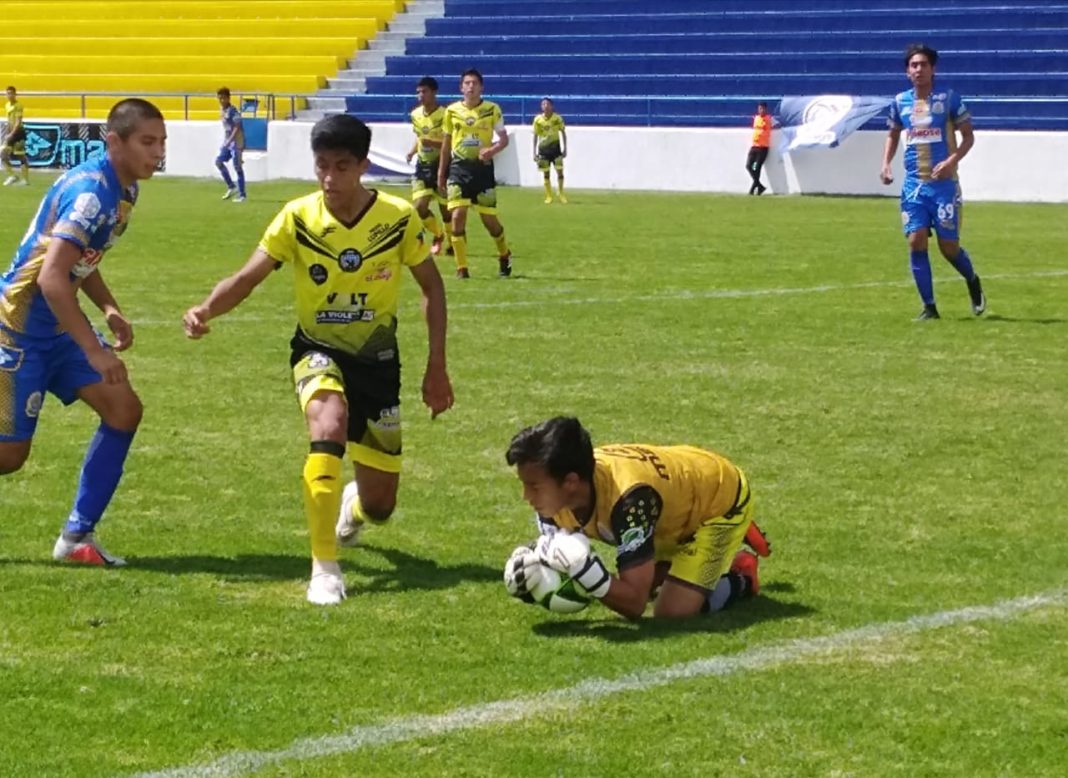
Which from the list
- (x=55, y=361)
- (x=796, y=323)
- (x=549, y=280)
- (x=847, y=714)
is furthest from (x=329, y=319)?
(x=549, y=280)

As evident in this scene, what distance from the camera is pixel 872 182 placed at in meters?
34.5

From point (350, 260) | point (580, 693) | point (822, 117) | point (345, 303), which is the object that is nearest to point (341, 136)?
point (350, 260)

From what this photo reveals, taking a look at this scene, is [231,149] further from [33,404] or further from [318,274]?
[318,274]

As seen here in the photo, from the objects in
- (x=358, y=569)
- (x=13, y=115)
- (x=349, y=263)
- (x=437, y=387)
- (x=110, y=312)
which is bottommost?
(x=358, y=569)

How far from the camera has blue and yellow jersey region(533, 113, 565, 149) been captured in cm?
3434

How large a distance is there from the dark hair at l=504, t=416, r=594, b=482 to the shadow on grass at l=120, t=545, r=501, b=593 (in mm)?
929

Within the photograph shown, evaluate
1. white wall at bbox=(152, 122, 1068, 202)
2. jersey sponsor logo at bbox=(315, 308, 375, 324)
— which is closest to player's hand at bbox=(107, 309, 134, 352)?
jersey sponsor logo at bbox=(315, 308, 375, 324)

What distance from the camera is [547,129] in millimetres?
34625

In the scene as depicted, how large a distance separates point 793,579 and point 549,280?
11.2 meters

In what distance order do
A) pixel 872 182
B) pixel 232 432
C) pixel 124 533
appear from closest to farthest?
pixel 124 533
pixel 232 432
pixel 872 182

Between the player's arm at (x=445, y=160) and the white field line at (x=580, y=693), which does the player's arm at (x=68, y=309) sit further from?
the player's arm at (x=445, y=160)

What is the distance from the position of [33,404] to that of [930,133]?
918 centimetres

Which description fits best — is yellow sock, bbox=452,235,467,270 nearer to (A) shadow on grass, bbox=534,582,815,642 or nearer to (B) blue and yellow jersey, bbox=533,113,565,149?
(A) shadow on grass, bbox=534,582,815,642

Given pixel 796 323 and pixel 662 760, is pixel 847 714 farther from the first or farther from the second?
pixel 796 323
